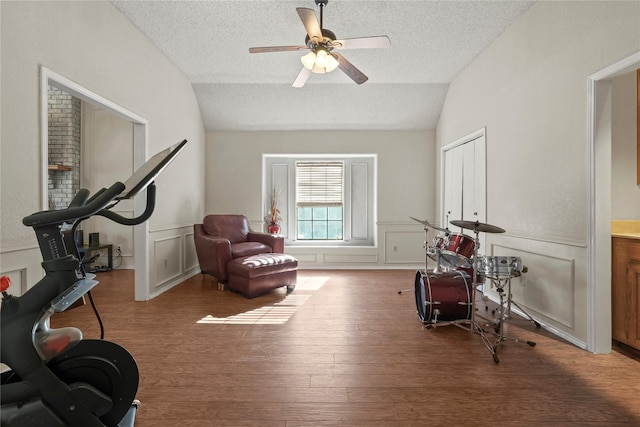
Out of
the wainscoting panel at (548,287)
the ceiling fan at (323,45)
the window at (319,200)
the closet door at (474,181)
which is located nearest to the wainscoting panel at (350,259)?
→ the window at (319,200)

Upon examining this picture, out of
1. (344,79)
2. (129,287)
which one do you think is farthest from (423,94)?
(129,287)

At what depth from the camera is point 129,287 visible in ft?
14.3

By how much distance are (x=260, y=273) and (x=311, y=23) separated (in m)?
2.64

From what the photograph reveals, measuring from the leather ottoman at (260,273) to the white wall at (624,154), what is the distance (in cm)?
328

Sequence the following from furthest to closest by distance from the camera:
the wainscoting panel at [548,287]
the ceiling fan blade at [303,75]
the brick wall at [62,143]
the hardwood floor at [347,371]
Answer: the brick wall at [62,143]
the ceiling fan blade at [303,75]
the wainscoting panel at [548,287]
the hardwood floor at [347,371]

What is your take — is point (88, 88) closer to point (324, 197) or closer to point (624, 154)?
point (324, 197)

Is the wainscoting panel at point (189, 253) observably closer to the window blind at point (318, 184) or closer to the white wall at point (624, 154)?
the window blind at point (318, 184)

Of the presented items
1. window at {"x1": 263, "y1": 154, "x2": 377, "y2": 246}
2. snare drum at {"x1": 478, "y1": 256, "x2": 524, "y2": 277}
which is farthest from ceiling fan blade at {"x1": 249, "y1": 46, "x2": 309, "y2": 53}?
window at {"x1": 263, "y1": 154, "x2": 377, "y2": 246}

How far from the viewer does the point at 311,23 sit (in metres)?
2.47

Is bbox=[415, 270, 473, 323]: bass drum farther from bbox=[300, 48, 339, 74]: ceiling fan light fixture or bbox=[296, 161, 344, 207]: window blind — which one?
bbox=[296, 161, 344, 207]: window blind

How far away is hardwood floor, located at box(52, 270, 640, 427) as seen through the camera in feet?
5.56

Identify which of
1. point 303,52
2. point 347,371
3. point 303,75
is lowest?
point 347,371

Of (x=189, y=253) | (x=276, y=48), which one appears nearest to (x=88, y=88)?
(x=276, y=48)

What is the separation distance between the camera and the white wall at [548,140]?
95.1 inches
